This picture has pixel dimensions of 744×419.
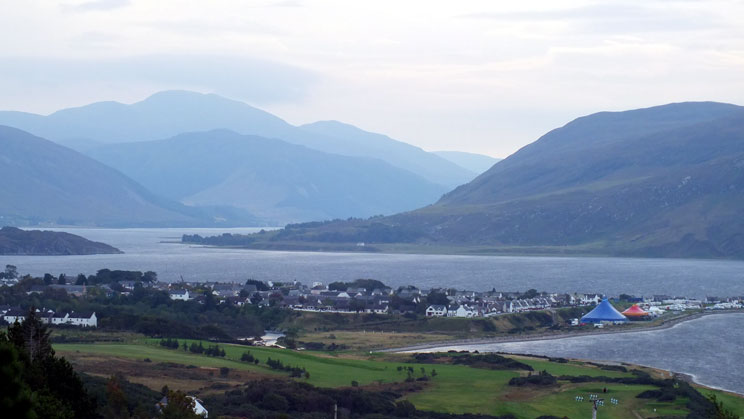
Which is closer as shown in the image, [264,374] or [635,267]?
[264,374]

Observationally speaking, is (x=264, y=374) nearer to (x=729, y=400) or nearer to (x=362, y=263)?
(x=729, y=400)

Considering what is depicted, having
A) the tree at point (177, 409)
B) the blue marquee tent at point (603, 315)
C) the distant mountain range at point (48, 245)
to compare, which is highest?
the distant mountain range at point (48, 245)

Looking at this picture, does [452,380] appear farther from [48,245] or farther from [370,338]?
[48,245]

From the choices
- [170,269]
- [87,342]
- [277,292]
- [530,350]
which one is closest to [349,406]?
[87,342]

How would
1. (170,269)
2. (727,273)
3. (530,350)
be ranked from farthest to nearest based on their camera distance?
(727,273), (170,269), (530,350)

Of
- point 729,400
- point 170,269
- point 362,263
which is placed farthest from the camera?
point 362,263

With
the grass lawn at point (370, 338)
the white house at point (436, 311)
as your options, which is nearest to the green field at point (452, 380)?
the grass lawn at point (370, 338)

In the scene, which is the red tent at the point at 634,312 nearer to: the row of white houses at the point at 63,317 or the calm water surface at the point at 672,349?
the calm water surface at the point at 672,349
